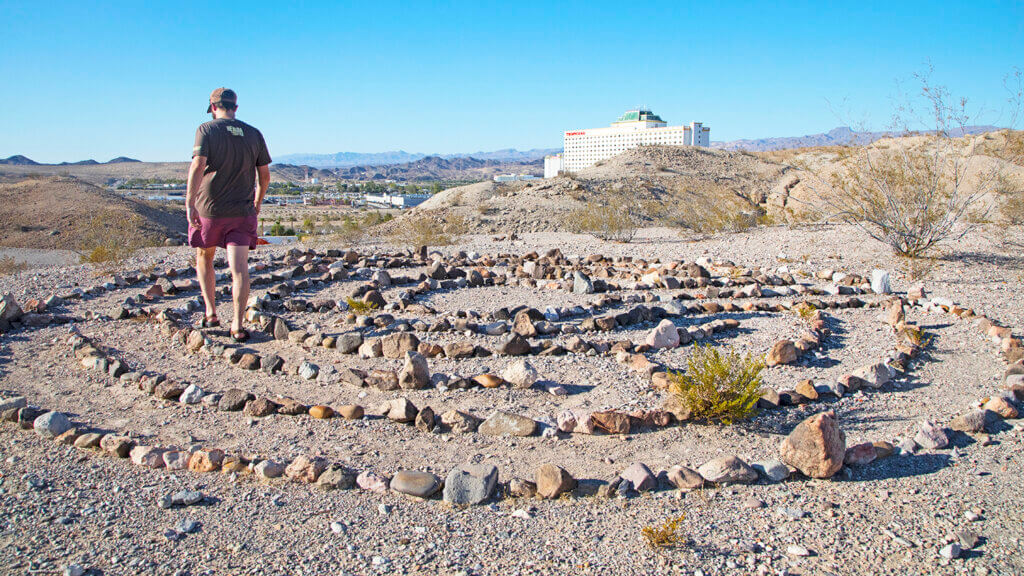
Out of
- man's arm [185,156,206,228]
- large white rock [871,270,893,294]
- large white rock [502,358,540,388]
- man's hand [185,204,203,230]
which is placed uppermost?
man's arm [185,156,206,228]

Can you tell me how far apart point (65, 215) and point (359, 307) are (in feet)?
63.6

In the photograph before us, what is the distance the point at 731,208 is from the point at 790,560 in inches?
593

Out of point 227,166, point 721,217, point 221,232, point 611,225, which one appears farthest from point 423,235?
Result: point 227,166

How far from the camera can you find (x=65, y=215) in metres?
21.6

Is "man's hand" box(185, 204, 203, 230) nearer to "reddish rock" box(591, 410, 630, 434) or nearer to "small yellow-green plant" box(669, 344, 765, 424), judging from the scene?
"reddish rock" box(591, 410, 630, 434)

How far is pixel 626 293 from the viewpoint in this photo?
861 cm

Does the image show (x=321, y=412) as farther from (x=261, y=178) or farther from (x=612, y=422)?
(x=261, y=178)

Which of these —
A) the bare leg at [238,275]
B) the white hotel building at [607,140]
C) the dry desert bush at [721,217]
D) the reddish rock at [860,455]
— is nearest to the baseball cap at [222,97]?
the bare leg at [238,275]

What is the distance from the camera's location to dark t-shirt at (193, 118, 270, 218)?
5.80m

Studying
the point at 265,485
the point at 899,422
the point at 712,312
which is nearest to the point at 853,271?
the point at 712,312

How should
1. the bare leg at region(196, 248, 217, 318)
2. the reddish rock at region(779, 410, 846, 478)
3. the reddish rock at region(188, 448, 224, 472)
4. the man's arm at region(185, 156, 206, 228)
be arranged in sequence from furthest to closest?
1. the bare leg at region(196, 248, 217, 318)
2. the man's arm at region(185, 156, 206, 228)
3. the reddish rock at region(188, 448, 224, 472)
4. the reddish rock at region(779, 410, 846, 478)

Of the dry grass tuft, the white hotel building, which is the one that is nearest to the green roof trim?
the white hotel building

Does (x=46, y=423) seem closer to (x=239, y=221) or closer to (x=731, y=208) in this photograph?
(x=239, y=221)

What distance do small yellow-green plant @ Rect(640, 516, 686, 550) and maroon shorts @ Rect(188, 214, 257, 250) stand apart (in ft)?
15.2
